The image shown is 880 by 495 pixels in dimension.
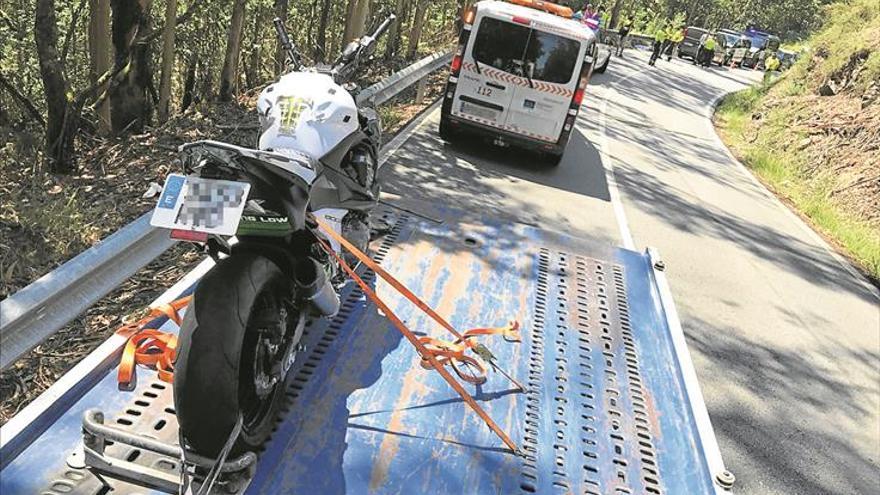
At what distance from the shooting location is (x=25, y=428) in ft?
8.82

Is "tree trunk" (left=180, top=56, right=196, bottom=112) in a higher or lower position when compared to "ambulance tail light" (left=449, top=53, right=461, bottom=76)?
lower

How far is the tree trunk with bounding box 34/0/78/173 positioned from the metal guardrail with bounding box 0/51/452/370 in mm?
6167

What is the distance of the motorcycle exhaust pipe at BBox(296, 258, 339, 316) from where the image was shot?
326 cm

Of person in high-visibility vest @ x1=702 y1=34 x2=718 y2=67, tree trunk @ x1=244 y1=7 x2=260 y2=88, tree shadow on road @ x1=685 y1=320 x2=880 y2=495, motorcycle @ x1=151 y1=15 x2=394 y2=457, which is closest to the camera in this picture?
Answer: motorcycle @ x1=151 y1=15 x2=394 y2=457

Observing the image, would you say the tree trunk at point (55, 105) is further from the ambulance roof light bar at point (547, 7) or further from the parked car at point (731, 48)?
the parked car at point (731, 48)

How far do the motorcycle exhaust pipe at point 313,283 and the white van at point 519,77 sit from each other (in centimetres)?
723

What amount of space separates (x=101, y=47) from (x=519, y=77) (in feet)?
19.4

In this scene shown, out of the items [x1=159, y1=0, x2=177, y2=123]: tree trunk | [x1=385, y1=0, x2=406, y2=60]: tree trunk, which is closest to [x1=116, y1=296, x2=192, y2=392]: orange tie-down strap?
[x1=159, y1=0, x2=177, y2=123]: tree trunk

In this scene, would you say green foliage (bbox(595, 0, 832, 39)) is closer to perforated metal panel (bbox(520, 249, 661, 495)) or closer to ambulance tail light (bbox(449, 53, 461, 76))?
ambulance tail light (bbox(449, 53, 461, 76))

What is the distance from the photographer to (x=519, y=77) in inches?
392

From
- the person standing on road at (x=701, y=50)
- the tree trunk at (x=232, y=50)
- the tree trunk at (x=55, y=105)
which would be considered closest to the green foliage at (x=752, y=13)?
the person standing on road at (x=701, y=50)

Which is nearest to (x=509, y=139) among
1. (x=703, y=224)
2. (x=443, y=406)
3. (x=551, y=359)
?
(x=703, y=224)

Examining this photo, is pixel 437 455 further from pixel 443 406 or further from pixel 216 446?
pixel 216 446

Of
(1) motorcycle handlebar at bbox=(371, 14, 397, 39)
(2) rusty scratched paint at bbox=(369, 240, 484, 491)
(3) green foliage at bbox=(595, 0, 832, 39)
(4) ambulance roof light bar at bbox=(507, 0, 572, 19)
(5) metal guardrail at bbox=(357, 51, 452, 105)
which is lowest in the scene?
(2) rusty scratched paint at bbox=(369, 240, 484, 491)
